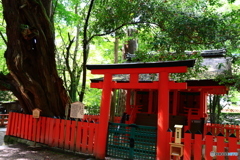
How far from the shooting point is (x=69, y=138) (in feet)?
21.6

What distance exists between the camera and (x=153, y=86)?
5.39m

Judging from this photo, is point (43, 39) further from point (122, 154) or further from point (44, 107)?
point (122, 154)

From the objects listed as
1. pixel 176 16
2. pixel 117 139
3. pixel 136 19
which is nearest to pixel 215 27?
pixel 176 16

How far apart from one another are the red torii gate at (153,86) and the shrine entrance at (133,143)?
215 mm

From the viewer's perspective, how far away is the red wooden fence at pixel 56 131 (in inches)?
245

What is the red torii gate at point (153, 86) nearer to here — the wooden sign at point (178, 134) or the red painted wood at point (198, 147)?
the wooden sign at point (178, 134)

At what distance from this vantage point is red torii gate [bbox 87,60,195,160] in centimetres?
501

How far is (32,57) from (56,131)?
11.0 feet

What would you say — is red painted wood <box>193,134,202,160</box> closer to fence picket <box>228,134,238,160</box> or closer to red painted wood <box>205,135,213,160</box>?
red painted wood <box>205,135,213,160</box>

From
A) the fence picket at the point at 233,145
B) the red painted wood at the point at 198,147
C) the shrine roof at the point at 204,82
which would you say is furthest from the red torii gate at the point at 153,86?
the shrine roof at the point at 204,82

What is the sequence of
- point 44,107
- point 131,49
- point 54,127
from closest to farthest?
point 54,127, point 44,107, point 131,49

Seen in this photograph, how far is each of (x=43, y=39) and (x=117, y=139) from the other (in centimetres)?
515

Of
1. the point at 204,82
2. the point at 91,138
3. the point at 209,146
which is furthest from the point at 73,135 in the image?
the point at 204,82

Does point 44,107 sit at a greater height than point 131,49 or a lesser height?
lesser
